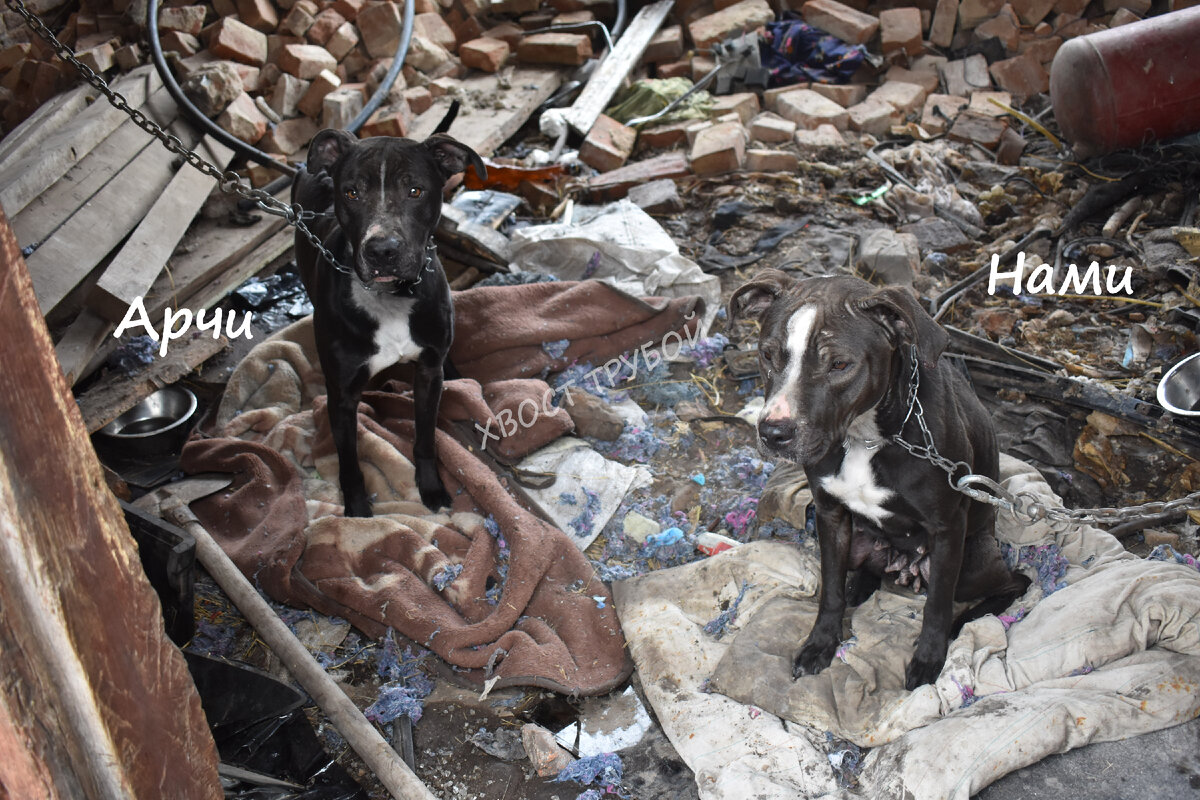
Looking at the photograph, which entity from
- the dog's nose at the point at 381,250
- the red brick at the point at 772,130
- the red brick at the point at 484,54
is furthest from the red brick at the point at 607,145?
the dog's nose at the point at 381,250

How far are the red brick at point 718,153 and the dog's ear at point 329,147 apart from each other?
13.9 ft

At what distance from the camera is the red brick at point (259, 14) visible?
736 centimetres

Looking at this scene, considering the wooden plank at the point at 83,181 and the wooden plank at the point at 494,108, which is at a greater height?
the wooden plank at the point at 83,181

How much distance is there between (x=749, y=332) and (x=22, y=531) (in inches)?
176

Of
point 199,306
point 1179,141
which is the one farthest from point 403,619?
point 1179,141

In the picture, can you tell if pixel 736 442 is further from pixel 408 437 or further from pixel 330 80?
pixel 330 80

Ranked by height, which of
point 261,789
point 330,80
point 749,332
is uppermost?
point 330,80

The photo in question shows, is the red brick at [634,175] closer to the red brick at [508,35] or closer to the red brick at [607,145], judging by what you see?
the red brick at [607,145]

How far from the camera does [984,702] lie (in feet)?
9.38

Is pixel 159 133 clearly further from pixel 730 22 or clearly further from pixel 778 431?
pixel 730 22

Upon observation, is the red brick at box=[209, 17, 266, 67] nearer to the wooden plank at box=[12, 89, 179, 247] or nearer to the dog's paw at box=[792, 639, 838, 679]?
the wooden plank at box=[12, 89, 179, 247]

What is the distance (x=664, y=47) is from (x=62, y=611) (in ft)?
28.1

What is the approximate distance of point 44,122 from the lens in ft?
18.7

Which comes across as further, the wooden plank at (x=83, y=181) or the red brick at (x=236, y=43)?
the red brick at (x=236, y=43)
